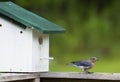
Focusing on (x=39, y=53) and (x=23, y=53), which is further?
(x=39, y=53)

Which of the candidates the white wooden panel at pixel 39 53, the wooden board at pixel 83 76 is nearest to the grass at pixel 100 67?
the white wooden panel at pixel 39 53

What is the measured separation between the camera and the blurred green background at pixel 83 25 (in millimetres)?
13342

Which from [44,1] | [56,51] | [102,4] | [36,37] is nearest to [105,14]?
[102,4]

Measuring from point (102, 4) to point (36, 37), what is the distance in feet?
36.0

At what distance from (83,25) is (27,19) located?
1006 cm

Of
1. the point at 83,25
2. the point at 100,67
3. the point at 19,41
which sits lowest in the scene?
the point at 19,41

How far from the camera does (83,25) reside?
50.3ft

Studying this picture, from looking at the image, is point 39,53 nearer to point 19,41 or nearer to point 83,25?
point 19,41

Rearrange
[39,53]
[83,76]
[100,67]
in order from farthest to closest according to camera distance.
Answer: [100,67], [39,53], [83,76]

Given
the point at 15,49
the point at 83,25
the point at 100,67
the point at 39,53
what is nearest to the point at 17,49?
the point at 15,49

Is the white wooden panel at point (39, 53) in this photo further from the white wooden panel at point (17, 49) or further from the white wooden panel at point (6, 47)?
the white wooden panel at point (6, 47)

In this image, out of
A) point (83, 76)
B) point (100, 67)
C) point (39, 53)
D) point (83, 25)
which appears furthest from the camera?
point (83, 25)

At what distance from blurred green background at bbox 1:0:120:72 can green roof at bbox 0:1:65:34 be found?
6848 mm

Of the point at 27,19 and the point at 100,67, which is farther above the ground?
the point at 100,67
